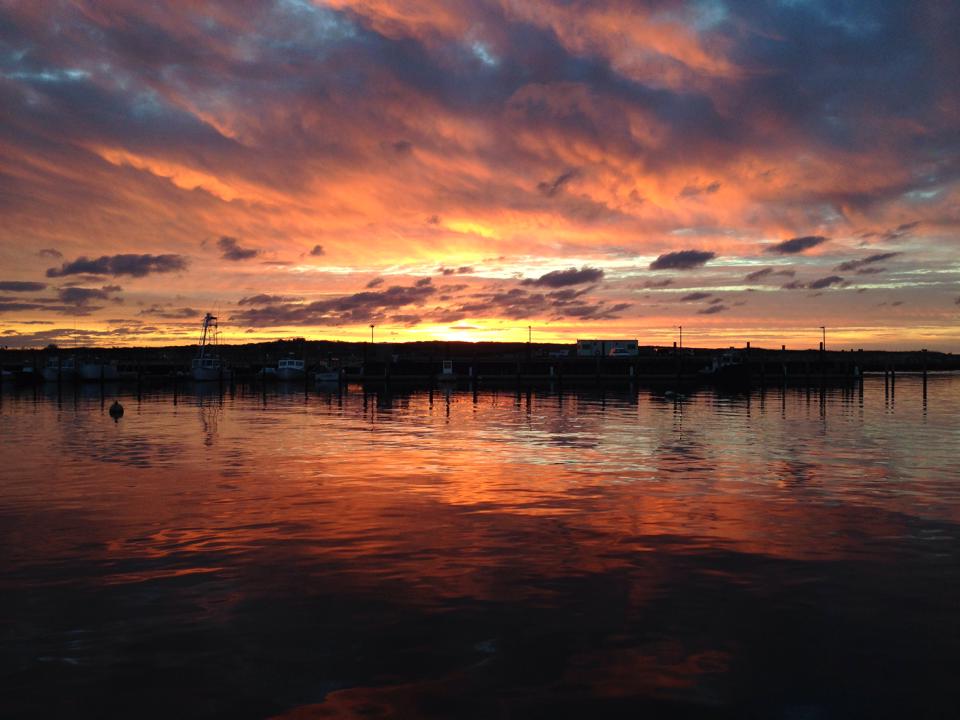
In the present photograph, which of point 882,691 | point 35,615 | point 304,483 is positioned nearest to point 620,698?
point 882,691

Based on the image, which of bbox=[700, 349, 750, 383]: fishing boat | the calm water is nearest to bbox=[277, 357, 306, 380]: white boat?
bbox=[700, 349, 750, 383]: fishing boat

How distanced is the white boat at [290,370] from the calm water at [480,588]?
330 ft

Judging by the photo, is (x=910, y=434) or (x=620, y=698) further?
(x=910, y=434)

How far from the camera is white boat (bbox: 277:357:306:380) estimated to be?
12719 centimetres

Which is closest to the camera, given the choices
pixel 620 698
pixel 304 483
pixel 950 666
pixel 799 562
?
pixel 620 698

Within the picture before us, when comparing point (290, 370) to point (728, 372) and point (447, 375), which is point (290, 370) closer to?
point (447, 375)

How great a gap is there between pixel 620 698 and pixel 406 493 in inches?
521

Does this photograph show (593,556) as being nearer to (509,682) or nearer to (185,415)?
(509,682)

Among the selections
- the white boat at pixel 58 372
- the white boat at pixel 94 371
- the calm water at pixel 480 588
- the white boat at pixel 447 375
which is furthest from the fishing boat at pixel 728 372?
the white boat at pixel 58 372

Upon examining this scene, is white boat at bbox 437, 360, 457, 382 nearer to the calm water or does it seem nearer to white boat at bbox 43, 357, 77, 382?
white boat at bbox 43, 357, 77, 382

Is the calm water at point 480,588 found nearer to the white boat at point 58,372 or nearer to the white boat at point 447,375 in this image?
the white boat at point 447,375

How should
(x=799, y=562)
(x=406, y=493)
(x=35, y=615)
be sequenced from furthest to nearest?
(x=406, y=493)
(x=799, y=562)
(x=35, y=615)

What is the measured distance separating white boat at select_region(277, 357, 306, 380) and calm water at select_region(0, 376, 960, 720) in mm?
100596

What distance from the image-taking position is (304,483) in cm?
2291
